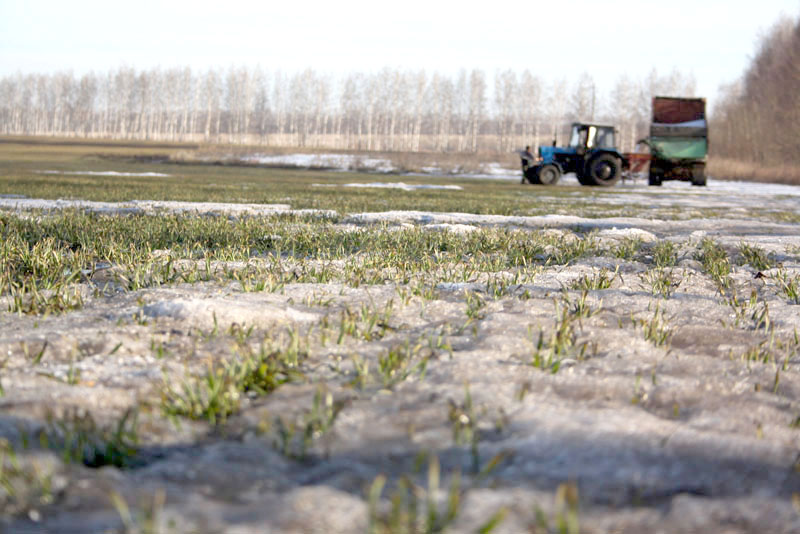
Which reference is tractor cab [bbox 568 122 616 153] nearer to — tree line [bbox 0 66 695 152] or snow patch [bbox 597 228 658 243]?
snow patch [bbox 597 228 658 243]

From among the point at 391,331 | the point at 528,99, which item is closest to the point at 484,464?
the point at 391,331

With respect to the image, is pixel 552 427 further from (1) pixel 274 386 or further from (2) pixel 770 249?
(2) pixel 770 249

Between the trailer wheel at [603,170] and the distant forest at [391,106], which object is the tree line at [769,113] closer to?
the distant forest at [391,106]

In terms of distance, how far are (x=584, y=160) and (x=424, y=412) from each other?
26349mm

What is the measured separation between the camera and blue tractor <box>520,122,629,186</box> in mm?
26375

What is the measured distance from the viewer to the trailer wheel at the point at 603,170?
1034 inches

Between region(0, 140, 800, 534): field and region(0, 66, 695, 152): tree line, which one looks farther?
region(0, 66, 695, 152): tree line

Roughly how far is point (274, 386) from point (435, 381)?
1.84 feet

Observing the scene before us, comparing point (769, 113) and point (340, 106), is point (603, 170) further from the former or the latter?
point (340, 106)

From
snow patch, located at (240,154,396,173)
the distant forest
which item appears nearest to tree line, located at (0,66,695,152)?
the distant forest

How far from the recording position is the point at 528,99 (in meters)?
96.2

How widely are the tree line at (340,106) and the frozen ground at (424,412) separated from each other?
85.7 metres

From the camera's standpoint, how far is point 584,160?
87.9 feet

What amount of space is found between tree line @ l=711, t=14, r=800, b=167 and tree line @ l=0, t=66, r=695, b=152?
62.8ft
